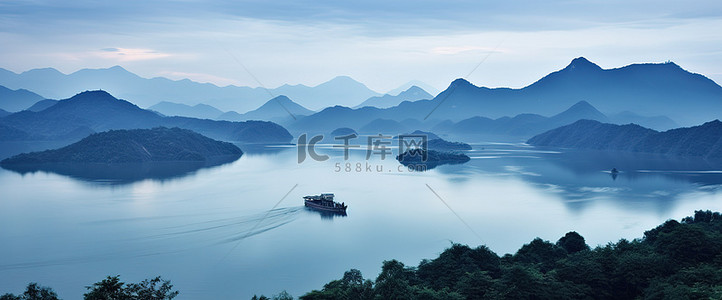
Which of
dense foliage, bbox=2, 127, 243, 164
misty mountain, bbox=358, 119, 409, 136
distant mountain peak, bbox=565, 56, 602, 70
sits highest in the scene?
distant mountain peak, bbox=565, 56, 602, 70

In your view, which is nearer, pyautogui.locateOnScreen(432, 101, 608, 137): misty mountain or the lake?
the lake

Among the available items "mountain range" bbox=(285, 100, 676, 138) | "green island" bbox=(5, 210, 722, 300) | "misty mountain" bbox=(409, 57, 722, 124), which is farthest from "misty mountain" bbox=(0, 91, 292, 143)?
"green island" bbox=(5, 210, 722, 300)

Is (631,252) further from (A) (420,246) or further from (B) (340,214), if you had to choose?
(B) (340,214)

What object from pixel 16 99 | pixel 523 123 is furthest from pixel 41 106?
pixel 523 123

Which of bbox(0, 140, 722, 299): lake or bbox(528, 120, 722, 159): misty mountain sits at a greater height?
bbox(528, 120, 722, 159): misty mountain

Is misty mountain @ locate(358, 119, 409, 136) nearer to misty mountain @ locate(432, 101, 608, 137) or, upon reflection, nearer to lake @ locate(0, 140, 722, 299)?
misty mountain @ locate(432, 101, 608, 137)

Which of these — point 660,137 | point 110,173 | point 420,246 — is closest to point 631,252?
point 420,246

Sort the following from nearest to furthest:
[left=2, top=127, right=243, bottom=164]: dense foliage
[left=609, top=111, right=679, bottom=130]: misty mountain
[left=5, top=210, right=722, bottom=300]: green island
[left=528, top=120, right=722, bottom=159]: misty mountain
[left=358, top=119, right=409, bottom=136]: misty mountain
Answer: [left=5, top=210, right=722, bottom=300]: green island
[left=2, top=127, right=243, bottom=164]: dense foliage
[left=528, top=120, right=722, bottom=159]: misty mountain
[left=609, top=111, right=679, bottom=130]: misty mountain
[left=358, top=119, right=409, bottom=136]: misty mountain

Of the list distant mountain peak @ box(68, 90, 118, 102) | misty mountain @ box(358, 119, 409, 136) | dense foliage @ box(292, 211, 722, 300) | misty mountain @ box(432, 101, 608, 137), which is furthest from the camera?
misty mountain @ box(358, 119, 409, 136)
